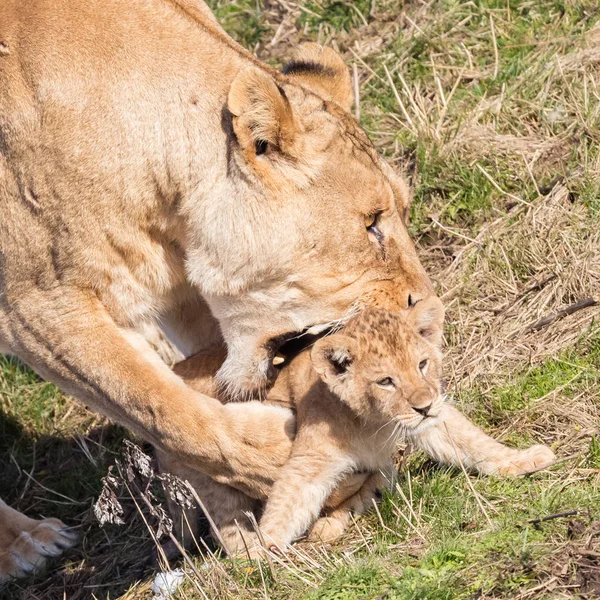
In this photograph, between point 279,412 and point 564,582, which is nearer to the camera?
point 564,582

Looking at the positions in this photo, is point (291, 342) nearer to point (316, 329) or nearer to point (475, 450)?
point (316, 329)

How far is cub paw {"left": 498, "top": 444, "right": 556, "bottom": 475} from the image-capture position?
14.3ft

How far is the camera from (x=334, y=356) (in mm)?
4152

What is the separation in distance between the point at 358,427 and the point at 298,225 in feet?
2.57

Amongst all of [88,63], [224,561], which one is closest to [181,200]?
[88,63]

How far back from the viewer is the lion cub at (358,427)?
13.5 feet

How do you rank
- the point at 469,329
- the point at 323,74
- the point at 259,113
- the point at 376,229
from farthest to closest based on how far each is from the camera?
the point at 469,329
the point at 323,74
the point at 376,229
the point at 259,113

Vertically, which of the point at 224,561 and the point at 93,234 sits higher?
the point at 93,234

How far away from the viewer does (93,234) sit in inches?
172

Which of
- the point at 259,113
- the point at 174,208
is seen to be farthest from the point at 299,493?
the point at 259,113

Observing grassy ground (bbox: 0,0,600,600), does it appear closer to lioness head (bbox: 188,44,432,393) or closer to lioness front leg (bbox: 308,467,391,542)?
lioness front leg (bbox: 308,467,391,542)

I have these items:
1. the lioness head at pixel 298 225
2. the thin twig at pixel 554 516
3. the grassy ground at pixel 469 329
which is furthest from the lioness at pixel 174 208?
the thin twig at pixel 554 516

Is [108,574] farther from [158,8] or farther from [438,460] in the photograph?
[158,8]

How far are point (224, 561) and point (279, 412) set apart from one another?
1.98 ft
